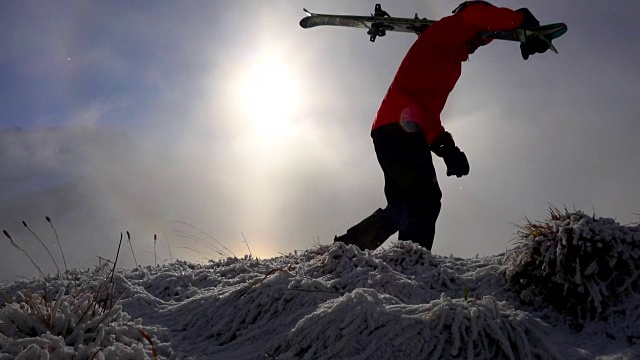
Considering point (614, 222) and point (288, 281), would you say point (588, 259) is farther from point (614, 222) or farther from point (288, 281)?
point (288, 281)

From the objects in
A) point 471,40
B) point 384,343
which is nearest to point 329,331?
point 384,343

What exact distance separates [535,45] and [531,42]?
2.1 inches

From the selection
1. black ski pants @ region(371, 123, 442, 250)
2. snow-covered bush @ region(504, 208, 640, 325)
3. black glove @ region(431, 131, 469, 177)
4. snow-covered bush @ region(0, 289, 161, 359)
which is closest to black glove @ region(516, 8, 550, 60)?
black glove @ region(431, 131, 469, 177)

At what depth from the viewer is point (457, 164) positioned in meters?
5.07

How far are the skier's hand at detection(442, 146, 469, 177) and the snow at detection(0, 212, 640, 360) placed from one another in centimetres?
150

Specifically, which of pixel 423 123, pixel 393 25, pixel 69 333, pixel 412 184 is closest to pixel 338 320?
pixel 69 333

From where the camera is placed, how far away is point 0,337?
201 cm

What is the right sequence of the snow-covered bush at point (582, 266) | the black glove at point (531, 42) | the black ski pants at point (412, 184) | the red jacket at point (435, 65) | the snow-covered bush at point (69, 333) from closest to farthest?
the snow-covered bush at point (69, 333) < the snow-covered bush at point (582, 266) < the black ski pants at point (412, 184) < the red jacket at point (435, 65) < the black glove at point (531, 42)

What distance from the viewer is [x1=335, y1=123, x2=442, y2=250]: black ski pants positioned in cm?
489

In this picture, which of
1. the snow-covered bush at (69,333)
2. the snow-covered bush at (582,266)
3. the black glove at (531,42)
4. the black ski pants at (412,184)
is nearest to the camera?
the snow-covered bush at (69,333)

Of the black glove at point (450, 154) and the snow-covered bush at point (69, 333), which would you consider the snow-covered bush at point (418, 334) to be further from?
the black glove at point (450, 154)

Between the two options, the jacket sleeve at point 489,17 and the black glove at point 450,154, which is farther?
the black glove at point 450,154

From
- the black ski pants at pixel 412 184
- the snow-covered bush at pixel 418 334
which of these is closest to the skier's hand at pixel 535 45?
the black ski pants at pixel 412 184

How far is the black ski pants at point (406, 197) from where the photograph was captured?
16.1 ft
